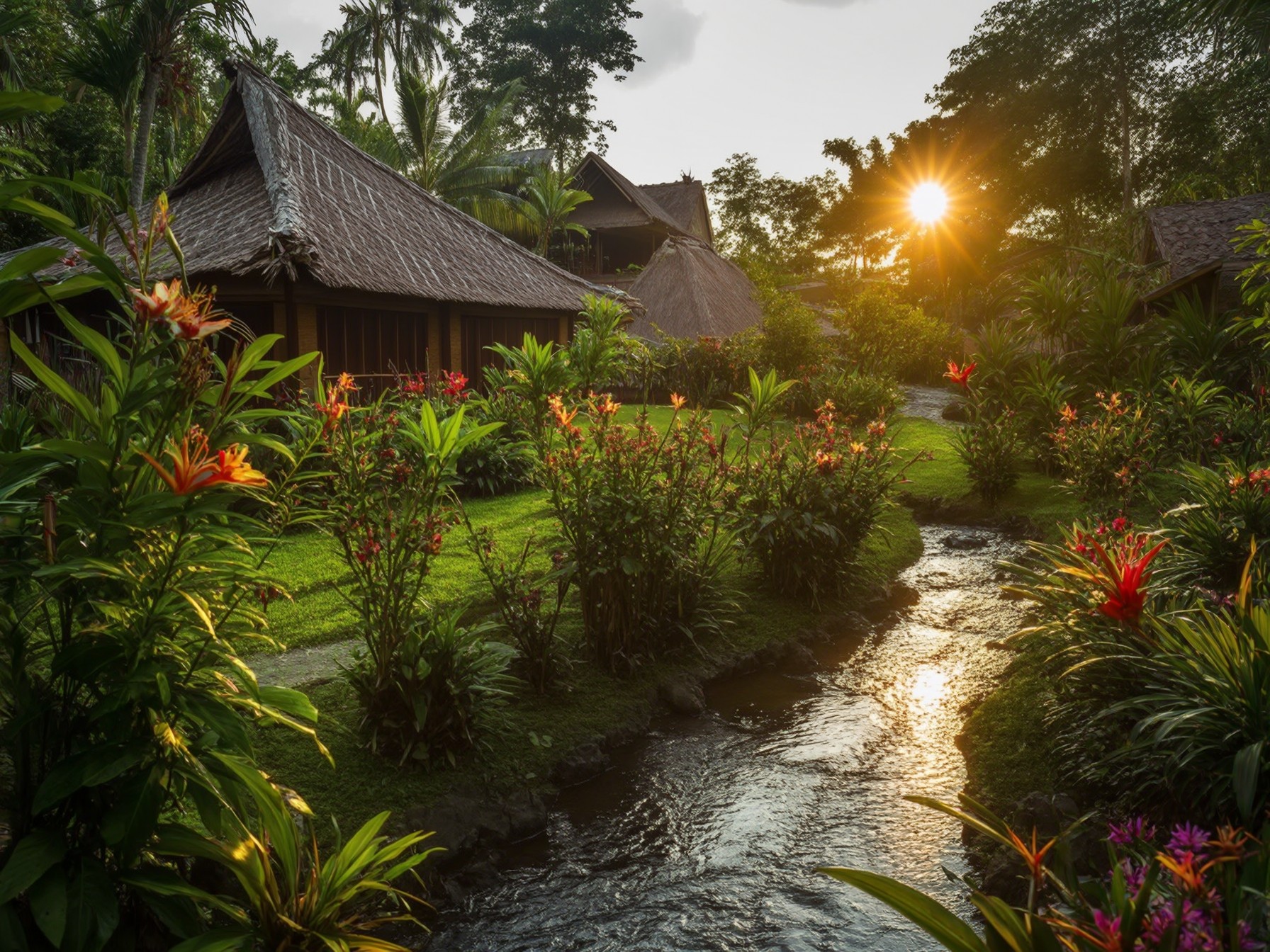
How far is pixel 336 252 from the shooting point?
10875 millimetres

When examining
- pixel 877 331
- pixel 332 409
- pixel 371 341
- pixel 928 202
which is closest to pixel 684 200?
pixel 928 202

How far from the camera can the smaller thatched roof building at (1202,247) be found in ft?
41.0

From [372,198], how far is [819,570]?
9416 millimetres

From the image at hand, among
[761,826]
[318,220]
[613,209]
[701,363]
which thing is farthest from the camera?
[613,209]

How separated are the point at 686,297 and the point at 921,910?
74.4 ft

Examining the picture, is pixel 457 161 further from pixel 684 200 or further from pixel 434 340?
pixel 434 340

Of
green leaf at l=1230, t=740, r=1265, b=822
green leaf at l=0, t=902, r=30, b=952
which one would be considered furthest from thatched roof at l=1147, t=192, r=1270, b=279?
green leaf at l=0, t=902, r=30, b=952

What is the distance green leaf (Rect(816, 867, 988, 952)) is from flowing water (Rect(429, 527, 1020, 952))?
174 cm

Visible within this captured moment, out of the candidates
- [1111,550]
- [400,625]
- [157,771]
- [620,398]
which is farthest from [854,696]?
[620,398]

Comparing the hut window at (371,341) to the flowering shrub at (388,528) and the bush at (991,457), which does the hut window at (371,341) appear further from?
the flowering shrub at (388,528)

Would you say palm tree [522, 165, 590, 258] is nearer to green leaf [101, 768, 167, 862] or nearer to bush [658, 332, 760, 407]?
bush [658, 332, 760, 407]

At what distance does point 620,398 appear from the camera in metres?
22.3

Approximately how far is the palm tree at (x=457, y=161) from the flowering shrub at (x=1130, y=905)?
24584 mm

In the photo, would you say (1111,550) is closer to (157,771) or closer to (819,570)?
(819,570)
